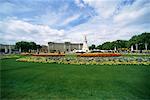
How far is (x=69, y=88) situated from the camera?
644 centimetres

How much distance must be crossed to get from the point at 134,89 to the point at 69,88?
2607 millimetres

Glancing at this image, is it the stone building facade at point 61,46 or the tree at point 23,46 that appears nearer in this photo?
the tree at point 23,46

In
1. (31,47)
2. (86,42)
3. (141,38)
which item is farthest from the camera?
(31,47)

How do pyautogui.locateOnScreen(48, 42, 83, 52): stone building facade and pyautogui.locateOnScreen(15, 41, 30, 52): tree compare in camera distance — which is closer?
pyautogui.locateOnScreen(15, 41, 30, 52): tree

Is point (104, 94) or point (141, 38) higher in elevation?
point (141, 38)

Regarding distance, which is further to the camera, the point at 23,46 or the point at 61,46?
the point at 61,46

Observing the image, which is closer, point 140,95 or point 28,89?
point 140,95

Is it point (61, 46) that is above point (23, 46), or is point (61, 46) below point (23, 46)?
above

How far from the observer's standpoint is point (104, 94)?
5.65 metres

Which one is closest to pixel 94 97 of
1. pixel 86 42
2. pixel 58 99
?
pixel 58 99

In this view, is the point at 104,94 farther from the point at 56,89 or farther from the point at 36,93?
the point at 36,93

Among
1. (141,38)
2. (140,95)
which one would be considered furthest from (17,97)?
(141,38)

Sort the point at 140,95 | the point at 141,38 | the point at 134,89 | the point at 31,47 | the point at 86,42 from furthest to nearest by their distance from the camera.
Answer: the point at 31,47 → the point at 141,38 → the point at 86,42 → the point at 134,89 → the point at 140,95

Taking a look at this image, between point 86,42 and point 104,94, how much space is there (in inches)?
1356
